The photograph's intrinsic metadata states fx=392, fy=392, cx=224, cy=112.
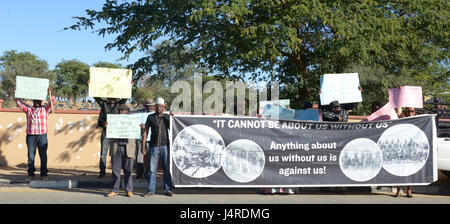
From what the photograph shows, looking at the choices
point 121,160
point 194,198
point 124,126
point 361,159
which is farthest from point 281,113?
point 121,160

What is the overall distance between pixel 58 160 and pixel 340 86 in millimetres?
8002

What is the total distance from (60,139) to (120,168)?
4749 millimetres

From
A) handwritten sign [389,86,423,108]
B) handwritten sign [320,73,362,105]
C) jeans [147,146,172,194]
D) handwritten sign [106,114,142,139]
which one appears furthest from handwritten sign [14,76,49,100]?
handwritten sign [389,86,423,108]

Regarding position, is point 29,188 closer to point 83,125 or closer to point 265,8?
point 83,125

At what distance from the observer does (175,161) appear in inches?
289

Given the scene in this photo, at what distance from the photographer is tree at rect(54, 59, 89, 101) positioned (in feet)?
253

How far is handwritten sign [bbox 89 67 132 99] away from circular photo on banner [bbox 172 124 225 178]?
1.50m

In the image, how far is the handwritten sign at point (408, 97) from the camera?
311 inches

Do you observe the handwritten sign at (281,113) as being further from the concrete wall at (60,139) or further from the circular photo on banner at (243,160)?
the concrete wall at (60,139)

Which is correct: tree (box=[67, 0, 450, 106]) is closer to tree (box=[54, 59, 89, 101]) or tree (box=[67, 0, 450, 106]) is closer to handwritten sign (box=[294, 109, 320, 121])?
handwritten sign (box=[294, 109, 320, 121])

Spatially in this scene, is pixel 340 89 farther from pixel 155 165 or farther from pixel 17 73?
pixel 17 73

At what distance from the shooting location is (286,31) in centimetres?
899

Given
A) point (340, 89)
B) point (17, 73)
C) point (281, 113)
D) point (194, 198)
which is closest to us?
point (194, 198)

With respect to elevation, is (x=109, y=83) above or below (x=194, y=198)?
above
